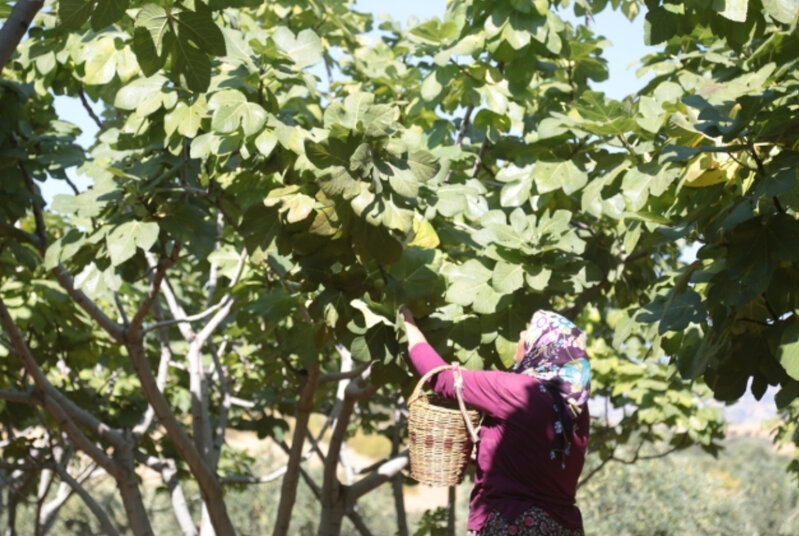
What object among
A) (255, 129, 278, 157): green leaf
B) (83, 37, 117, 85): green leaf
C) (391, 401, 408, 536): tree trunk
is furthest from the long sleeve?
(391, 401, 408, 536): tree trunk

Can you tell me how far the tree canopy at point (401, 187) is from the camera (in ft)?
11.0

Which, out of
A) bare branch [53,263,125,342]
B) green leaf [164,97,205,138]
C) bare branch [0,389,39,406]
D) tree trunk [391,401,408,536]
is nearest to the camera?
green leaf [164,97,205,138]

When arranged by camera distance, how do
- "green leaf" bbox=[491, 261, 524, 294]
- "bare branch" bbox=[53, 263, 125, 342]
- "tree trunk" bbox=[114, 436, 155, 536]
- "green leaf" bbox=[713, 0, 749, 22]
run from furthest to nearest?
"tree trunk" bbox=[114, 436, 155, 536] → "bare branch" bbox=[53, 263, 125, 342] → "green leaf" bbox=[491, 261, 524, 294] → "green leaf" bbox=[713, 0, 749, 22]

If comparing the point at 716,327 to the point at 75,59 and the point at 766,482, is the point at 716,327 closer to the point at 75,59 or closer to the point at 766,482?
the point at 75,59

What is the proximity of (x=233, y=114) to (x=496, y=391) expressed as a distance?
1381 millimetres

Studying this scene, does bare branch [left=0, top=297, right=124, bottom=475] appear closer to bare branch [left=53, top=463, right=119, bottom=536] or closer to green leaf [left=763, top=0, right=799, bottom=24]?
bare branch [left=53, top=463, right=119, bottom=536]

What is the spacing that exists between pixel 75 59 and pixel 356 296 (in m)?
1.99

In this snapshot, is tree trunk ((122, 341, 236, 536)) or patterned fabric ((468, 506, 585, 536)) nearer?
patterned fabric ((468, 506, 585, 536))

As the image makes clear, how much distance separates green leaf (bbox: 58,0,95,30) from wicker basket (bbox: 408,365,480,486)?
1.60 meters

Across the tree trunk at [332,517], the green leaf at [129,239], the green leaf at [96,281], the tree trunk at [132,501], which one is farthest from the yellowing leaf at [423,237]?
the tree trunk at [332,517]

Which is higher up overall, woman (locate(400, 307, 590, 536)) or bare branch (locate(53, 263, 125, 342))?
bare branch (locate(53, 263, 125, 342))

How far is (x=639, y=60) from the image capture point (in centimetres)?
589

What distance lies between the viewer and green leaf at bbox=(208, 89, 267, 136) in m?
3.88

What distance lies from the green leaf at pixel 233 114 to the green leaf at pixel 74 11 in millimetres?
1322
